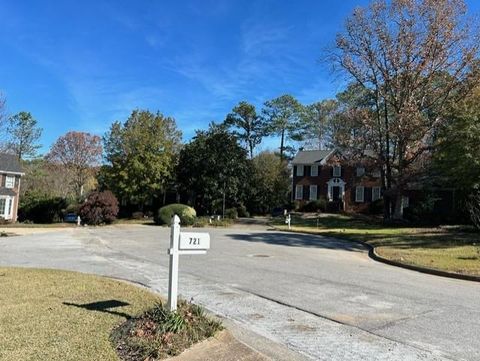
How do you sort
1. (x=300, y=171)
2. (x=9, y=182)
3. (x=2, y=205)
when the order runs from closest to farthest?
(x=2, y=205) < (x=9, y=182) < (x=300, y=171)

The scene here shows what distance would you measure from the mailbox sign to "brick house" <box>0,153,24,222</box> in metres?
42.7

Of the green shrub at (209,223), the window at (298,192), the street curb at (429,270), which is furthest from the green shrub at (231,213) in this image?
the street curb at (429,270)

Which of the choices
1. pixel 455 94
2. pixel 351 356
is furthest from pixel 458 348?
pixel 455 94

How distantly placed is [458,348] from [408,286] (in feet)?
16.5

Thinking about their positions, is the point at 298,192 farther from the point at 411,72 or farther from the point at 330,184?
the point at 411,72

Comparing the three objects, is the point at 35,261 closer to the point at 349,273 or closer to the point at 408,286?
the point at 349,273

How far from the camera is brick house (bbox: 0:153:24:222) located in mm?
44781

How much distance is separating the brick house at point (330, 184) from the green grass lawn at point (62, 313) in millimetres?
42086

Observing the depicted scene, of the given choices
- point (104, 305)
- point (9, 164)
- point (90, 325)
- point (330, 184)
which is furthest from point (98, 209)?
point (90, 325)

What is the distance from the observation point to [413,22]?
32438mm

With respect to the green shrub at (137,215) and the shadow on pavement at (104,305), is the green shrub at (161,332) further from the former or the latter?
the green shrub at (137,215)

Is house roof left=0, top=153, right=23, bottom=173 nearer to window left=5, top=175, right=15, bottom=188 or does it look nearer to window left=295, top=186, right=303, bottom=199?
window left=5, top=175, right=15, bottom=188

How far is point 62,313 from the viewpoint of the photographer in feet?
21.8

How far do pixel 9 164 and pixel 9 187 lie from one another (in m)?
2.34
